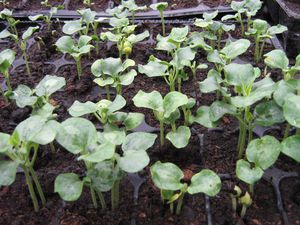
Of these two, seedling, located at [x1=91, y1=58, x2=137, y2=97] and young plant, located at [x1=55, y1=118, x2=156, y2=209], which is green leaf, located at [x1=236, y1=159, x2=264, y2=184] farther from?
seedling, located at [x1=91, y1=58, x2=137, y2=97]

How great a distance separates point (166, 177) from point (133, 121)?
0.22m

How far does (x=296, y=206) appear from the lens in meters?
0.97

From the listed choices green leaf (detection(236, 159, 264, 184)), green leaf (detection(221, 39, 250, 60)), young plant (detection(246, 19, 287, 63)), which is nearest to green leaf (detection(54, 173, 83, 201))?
green leaf (detection(236, 159, 264, 184))

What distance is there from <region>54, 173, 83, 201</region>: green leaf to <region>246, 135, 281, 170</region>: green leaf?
1.35 feet

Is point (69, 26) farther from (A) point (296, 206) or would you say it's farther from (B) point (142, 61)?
(A) point (296, 206)

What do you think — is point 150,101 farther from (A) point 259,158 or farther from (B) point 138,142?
(A) point 259,158

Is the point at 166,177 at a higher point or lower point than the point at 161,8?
lower

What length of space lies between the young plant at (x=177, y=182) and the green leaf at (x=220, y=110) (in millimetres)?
159

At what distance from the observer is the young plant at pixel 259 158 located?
0.89 m

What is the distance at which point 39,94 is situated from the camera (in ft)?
3.82

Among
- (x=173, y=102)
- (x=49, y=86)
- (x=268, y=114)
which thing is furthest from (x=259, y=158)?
(x=49, y=86)

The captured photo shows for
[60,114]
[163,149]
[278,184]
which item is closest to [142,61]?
[60,114]

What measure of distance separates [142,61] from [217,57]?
40cm

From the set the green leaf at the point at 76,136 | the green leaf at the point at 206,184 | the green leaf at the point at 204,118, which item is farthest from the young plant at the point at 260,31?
the green leaf at the point at 76,136
